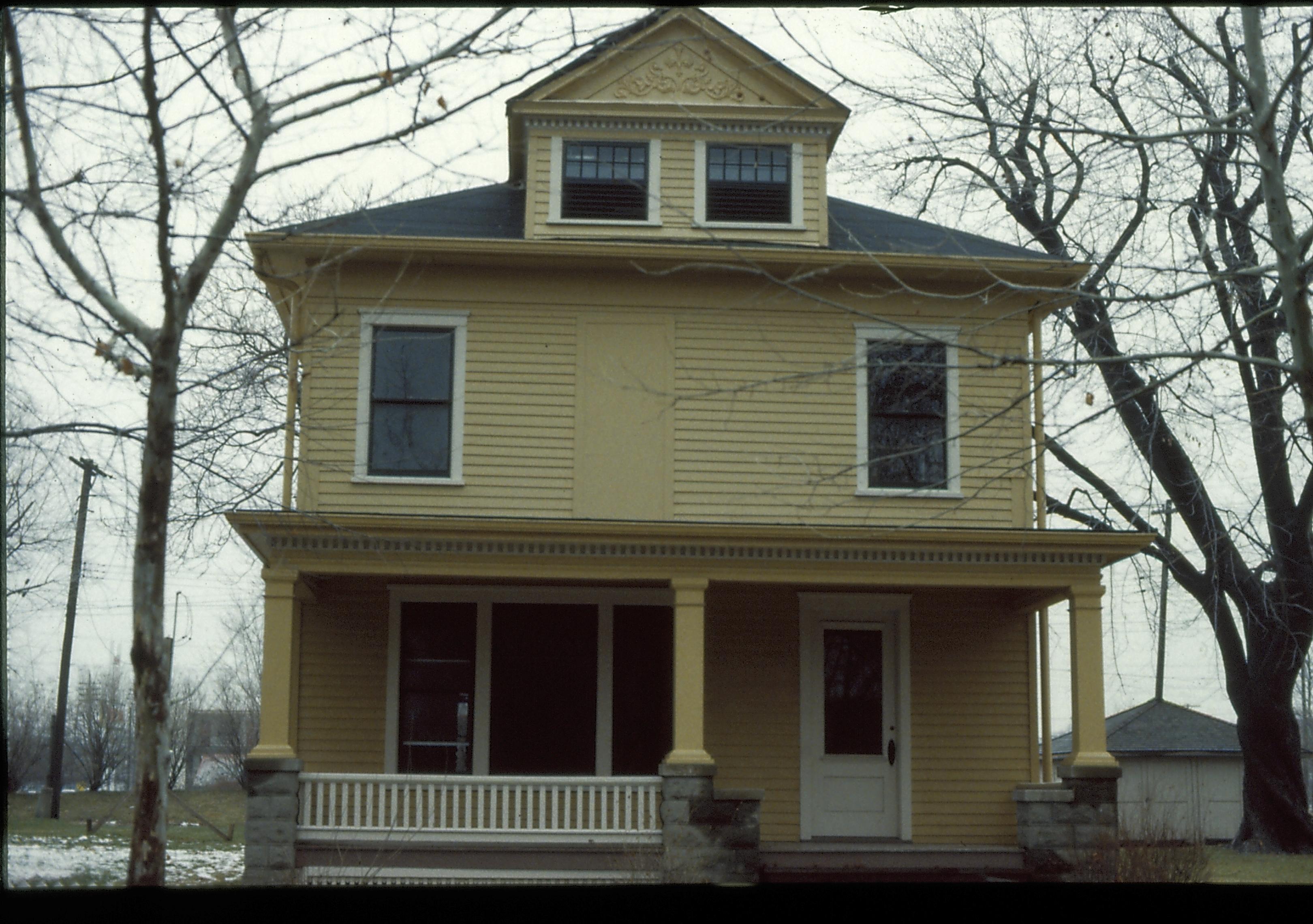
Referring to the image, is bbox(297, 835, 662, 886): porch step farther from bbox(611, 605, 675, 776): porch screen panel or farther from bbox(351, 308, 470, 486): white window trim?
bbox(351, 308, 470, 486): white window trim

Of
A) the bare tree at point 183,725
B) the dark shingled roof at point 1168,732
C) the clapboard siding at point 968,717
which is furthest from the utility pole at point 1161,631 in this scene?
the bare tree at point 183,725

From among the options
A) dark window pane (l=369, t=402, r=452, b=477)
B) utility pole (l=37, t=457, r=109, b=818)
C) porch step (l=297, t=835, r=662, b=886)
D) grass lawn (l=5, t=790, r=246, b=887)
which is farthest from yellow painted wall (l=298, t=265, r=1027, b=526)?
utility pole (l=37, t=457, r=109, b=818)

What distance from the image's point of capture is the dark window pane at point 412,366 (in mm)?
14391

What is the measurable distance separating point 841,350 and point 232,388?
6787mm

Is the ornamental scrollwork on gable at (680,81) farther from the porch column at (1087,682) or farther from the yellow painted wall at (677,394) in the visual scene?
the porch column at (1087,682)

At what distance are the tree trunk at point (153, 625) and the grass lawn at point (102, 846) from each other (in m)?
2.57

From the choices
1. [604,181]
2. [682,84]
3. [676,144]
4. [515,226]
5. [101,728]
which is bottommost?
[101,728]

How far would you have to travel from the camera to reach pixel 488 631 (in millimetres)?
14539

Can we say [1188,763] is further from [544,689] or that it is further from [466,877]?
[466,877]

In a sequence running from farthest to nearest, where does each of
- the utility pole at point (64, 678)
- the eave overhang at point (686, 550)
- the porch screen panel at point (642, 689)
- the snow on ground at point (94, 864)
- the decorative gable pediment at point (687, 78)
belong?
the utility pole at point (64, 678), the decorative gable pediment at point (687, 78), the porch screen panel at point (642, 689), the eave overhang at point (686, 550), the snow on ground at point (94, 864)

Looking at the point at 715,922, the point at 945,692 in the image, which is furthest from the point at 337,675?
the point at 945,692

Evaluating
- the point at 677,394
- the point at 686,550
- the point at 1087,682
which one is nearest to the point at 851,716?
the point at 1087,682

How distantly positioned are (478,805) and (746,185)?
7.26 m

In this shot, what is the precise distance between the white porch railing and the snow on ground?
1272 millimetres
